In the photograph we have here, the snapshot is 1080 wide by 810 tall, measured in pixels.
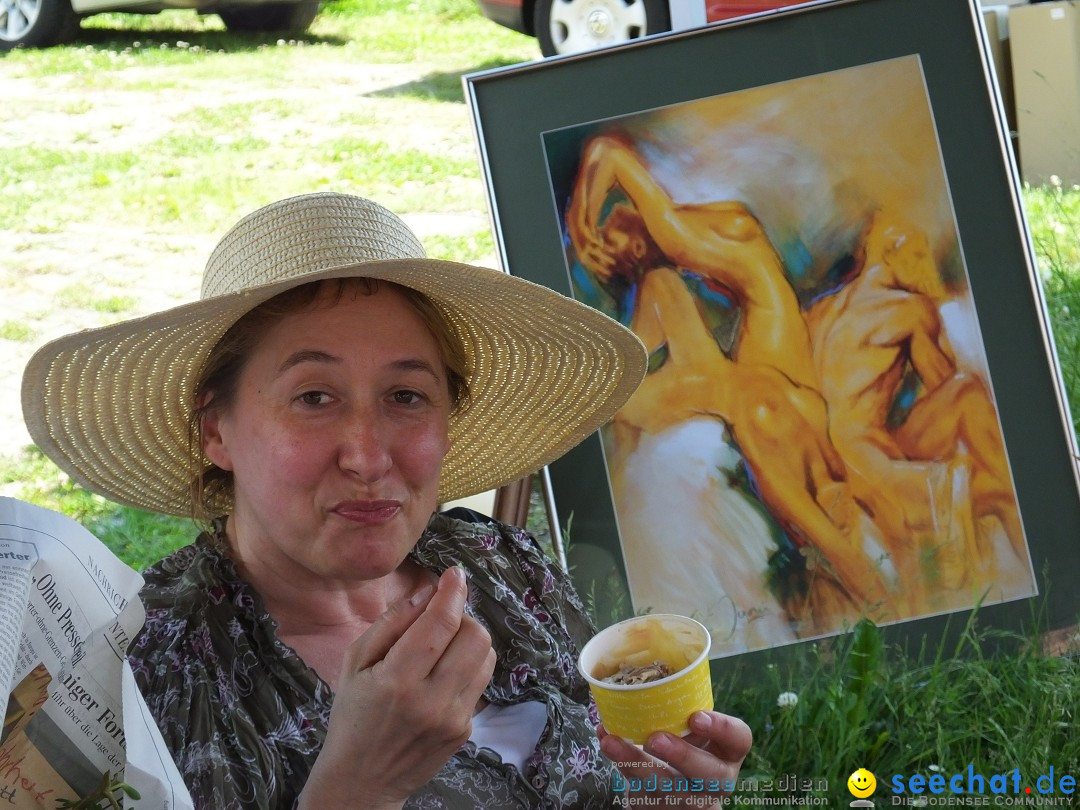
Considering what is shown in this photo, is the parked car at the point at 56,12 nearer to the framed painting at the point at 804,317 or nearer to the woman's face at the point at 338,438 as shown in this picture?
the framed painting at the point at 804,317

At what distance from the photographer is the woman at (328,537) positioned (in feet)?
4.69

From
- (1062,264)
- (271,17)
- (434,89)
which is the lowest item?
(1062,264)

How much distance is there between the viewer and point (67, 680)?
1.22 m

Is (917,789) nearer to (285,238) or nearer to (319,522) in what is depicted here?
(319,522)

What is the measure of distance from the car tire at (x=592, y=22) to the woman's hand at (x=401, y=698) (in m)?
6.28

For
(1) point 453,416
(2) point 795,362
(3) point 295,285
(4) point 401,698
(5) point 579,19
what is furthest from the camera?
(5) point 579,19

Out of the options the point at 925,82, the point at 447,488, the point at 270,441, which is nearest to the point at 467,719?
the point at 270,441

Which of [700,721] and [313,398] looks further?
[313,398]

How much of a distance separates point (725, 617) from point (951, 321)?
35.1 inches

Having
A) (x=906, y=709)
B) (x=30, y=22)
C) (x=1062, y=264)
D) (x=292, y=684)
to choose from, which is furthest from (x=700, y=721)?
(x=30, y=22)

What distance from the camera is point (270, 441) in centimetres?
172

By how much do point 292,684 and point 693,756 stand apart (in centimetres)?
58

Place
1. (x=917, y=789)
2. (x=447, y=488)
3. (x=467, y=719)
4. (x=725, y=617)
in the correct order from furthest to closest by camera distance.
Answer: (x=725, y=617) < (x=917, y=789) < (x=447, y=488) < (x=467, y=719)

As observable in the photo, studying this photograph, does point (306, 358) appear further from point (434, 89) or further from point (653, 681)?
point (434, 89)
